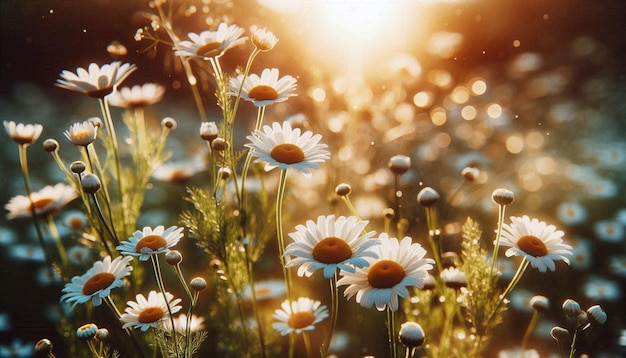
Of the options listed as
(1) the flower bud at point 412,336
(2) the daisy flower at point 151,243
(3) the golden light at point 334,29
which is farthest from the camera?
(3) the golden light at point 334,29

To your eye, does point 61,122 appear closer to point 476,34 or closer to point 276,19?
point 276,19

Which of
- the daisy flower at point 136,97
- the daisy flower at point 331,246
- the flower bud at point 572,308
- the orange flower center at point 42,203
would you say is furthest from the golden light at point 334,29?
the flower bud at point 572,308

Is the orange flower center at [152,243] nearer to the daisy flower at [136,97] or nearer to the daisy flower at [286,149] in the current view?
the daisy flower at [286,149]

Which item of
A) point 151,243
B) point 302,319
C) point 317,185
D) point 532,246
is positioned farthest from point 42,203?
point 532,246

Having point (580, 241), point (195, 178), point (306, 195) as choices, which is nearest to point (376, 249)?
point (306, 195)

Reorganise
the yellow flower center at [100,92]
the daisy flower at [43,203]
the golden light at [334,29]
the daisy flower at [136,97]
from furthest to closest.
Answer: the golden light at [334,29]
the daisy flower at [136,97]
the daisy flower at [43,203]
the yellow flower center at [100,92]

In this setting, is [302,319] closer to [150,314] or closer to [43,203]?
[150,314]
